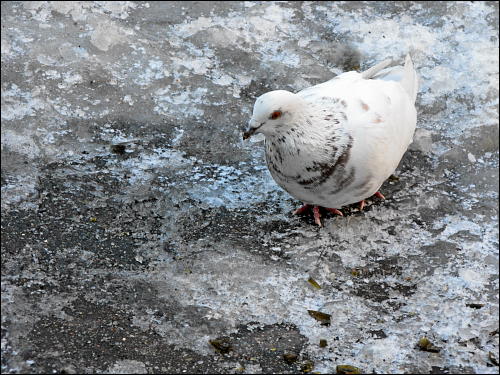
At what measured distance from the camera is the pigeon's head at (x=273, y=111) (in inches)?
144

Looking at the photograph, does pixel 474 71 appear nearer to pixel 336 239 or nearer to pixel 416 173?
pixel 416 173

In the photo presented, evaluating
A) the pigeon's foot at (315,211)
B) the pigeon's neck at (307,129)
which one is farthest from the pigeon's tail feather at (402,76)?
the pigeon's foot at (315,211)

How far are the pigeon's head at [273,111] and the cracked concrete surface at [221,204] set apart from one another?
2.39 feet

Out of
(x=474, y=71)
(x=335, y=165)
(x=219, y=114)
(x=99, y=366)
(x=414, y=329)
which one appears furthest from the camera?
(x=474, y=71)

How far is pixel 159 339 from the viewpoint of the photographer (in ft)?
11.2

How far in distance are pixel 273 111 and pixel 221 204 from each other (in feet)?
3.03

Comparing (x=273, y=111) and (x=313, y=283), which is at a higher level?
(x=273, y=111)

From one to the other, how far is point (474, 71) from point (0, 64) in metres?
3.59

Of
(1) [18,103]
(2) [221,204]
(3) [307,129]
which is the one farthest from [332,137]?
(1) [18,103]

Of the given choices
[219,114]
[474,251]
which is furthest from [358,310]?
[219,114]

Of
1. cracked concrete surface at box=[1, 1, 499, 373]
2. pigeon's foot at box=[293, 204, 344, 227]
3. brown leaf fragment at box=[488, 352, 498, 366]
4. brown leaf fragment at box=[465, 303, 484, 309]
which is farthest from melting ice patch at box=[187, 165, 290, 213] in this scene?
brown leaf fragment at box=[488, 352, 498, 366]

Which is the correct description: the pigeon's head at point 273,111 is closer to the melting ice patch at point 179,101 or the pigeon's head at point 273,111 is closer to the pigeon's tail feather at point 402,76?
the pigeon's tail feather at point 402,76

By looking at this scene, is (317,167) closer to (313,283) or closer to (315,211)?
(315,211)

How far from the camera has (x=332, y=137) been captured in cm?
380
